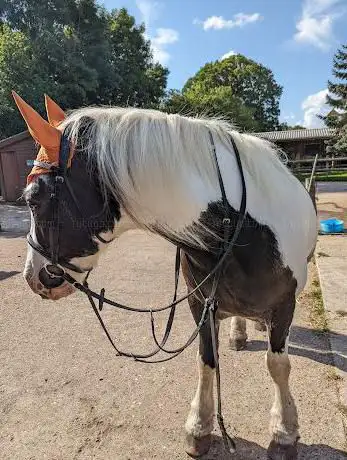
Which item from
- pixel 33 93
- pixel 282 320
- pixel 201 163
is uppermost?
pixel 33 93

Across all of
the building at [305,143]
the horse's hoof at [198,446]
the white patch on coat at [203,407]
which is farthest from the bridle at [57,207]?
the building at [305,143]

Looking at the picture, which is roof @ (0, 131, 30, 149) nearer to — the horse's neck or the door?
the door

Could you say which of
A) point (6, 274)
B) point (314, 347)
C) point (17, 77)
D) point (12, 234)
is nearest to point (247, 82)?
point (17, 77)

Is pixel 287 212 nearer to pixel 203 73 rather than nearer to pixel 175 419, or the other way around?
pixel 175 419

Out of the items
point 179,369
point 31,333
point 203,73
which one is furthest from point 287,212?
point 203,73

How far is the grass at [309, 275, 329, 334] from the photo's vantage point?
3.93m

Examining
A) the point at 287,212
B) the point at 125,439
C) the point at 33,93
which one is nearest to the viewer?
the point at 287,212

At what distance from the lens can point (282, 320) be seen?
2158mm

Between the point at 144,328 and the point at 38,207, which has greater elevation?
the point at 38,207

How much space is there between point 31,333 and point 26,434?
1.64 metres

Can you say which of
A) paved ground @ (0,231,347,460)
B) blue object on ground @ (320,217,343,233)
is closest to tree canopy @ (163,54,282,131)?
blue object on ground @ (320,217,343,233)

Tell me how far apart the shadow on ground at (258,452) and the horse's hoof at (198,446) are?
42 millimetres

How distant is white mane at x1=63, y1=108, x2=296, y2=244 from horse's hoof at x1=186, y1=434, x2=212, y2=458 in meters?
1.31

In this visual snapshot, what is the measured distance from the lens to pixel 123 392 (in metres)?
2.97
